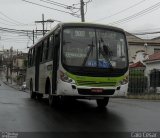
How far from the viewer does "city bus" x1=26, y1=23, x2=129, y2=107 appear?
53.2 feet

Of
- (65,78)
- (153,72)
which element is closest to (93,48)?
(65,78)

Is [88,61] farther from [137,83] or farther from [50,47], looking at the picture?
[137,83]

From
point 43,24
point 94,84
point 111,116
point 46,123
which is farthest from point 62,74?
point 43,24

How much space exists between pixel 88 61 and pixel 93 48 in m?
0.59

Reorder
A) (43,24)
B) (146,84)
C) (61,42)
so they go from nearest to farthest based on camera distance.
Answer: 1. (61,42)
2. (146,84)
3. (43,24)

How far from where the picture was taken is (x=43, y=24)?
222ft

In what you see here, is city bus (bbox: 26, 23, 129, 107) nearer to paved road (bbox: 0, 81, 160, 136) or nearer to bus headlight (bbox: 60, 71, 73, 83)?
bus headlight (bbox: 60, 71, 73, 83)

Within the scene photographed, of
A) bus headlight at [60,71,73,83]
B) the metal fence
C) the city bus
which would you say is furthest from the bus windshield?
the metal fence

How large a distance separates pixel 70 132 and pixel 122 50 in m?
6.37

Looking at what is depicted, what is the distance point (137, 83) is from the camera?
34.1 metres

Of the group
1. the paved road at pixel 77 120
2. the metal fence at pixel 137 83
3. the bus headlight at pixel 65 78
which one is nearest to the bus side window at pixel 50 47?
the bus headlight at pixel 65 78

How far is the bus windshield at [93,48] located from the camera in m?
16.5

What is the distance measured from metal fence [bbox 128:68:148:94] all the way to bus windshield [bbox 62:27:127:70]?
55.4ft

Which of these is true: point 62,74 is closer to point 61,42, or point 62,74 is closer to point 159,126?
point 61,42
